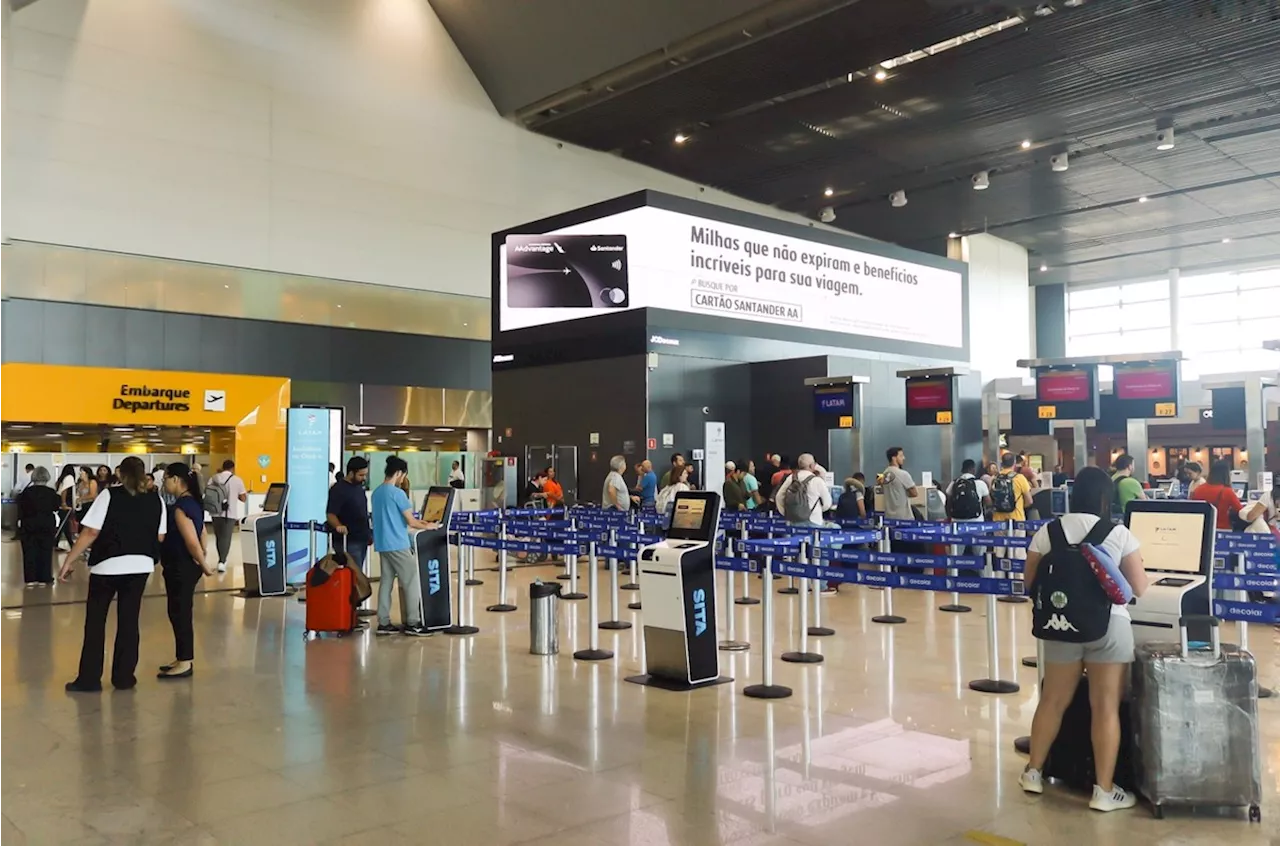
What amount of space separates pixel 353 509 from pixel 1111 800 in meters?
6.93

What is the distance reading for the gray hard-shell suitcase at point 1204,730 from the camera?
4.22 meters

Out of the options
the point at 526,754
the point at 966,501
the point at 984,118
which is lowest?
the point at 526,754

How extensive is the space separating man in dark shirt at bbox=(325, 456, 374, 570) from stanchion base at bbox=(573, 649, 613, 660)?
2595 mm

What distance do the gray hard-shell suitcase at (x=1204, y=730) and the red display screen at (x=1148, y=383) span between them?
11131 mm

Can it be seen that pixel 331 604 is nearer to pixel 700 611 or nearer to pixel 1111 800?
pixel 700 611

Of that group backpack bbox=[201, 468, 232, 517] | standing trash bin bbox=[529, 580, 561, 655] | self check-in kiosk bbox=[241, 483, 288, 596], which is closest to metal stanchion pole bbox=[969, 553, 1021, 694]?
standing trash bin bbox=[529, 580, 561, 655]

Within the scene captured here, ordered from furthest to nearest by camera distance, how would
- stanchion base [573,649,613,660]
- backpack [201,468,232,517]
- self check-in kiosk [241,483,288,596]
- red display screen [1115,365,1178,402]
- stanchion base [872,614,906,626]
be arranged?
backpack [201,468,232,517] → red display screen [1115,365,1178,402] → self check-in kiosk [241,483,288,596] → stanchion base [872,614,906,626] → stanchion base [573,649,613,660]

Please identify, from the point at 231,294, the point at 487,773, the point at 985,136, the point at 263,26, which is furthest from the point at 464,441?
the point at 487,773

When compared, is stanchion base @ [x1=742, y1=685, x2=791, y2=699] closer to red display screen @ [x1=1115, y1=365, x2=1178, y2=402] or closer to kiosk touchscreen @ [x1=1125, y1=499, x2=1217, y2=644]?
kiosk touchscreen @ [x1=1125, y1=499, x2=1217, y2=644]

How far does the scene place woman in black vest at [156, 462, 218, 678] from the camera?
7.34 meters

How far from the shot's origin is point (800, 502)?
35.8 ft

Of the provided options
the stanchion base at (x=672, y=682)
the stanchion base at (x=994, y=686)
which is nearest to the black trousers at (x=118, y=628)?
the stanchion base at (x=672, y=682)

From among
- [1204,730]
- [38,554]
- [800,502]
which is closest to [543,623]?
[800,502]

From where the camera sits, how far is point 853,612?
34.2 feet
